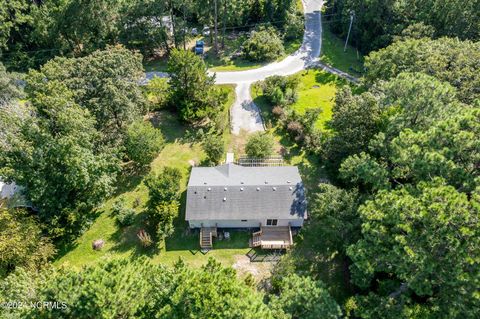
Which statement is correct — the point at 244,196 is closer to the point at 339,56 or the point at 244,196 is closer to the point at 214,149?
the point at 214,149

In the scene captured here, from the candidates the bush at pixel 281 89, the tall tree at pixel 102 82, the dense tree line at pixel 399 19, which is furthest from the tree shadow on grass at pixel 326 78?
the tall tree at pixel 102 82

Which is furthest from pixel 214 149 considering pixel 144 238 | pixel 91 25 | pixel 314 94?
pixel 91 25

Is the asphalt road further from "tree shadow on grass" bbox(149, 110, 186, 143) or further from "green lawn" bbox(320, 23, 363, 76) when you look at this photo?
"tree shadow on grass" bbox(149, 110, 186, 143)

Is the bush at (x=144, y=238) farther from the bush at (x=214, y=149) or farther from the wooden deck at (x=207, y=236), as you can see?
the bush at (x=214, y=149)

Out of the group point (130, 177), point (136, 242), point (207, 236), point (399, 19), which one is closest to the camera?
point (207, 236)

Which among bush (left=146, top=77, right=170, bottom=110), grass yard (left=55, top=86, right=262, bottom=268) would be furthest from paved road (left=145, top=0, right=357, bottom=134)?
grass yard (left=55, top=86, right=262, bottom=268)
